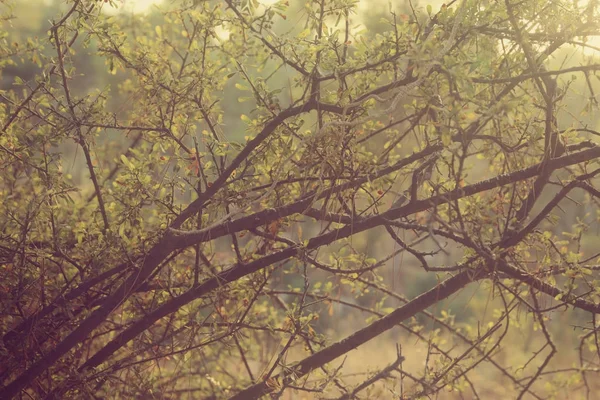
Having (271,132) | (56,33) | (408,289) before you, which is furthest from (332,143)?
(408,289)

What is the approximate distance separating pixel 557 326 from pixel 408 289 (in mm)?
3334

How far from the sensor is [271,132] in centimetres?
241

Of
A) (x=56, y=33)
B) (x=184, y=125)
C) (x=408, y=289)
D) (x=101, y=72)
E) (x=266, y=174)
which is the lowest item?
(x=266, y=174)

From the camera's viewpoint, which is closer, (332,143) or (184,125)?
(332,143)

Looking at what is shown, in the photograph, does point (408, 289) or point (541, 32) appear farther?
point (408, 289)

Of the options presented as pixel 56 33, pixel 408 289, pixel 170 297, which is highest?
pixel 408 289

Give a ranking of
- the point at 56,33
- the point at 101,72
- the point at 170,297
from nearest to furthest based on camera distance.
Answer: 1. the point at 56,33
2. the point at 170,297
3. the point at 101,72

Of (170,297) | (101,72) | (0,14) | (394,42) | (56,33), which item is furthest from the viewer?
(101,72)

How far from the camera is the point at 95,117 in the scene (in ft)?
9.02

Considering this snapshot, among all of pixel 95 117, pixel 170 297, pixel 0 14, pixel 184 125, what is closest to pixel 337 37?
pixel 184 125

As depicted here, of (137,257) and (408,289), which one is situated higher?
(408,289)

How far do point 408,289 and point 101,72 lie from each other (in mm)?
7519

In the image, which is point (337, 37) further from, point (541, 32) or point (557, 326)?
point (557, 326)

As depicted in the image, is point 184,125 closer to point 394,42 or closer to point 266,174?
point 266,174
